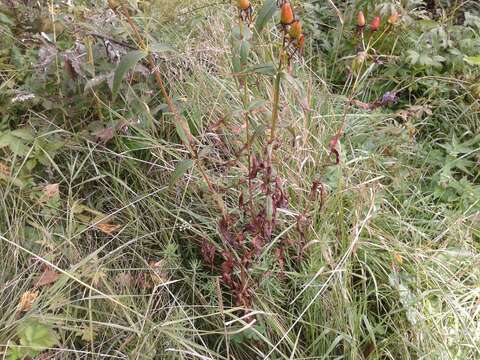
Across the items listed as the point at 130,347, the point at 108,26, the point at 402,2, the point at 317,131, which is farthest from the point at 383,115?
the point at 130,347

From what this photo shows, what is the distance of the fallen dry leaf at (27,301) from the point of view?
1.31m

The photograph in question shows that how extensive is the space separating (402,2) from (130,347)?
6.49ft

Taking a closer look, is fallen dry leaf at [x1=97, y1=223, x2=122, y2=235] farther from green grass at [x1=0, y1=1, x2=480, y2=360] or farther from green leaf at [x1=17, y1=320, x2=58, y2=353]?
green leaf at [x1=17, y1=320, x2=58, y2=353]

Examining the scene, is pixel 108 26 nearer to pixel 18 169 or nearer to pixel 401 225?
pixel 18 169

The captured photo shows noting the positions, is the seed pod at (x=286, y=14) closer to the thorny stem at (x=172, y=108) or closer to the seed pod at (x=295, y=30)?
the seed pod at (x=295, y=30)

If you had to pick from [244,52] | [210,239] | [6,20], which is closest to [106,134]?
[210,239]

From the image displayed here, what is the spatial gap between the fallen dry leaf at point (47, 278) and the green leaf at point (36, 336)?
4.5 inches

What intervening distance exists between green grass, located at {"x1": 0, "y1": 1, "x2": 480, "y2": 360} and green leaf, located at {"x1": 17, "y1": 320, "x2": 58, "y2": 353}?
0.02 m

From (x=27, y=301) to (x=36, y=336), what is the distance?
11 centimetres

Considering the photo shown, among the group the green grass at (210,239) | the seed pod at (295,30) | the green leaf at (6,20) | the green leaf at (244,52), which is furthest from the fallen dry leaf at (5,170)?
the seed pod at (295,30)

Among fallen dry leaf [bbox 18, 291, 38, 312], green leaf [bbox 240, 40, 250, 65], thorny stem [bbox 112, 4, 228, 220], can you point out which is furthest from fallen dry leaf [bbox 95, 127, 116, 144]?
green leaf [bbox 240, 40, 250, 65]

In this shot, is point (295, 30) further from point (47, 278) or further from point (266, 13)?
point (47, 278)

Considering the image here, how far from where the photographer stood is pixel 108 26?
1812 millimetres

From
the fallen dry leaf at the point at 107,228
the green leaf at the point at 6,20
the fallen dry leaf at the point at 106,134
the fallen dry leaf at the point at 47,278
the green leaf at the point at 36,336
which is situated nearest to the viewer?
the green leaf at the point at 36,336
